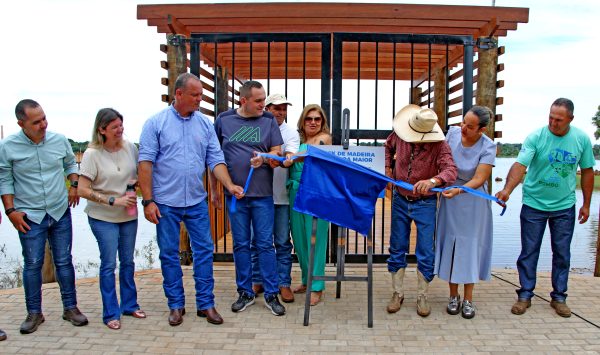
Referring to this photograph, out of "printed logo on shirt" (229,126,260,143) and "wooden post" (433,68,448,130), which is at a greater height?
"wooden post" (433,68,448,130)

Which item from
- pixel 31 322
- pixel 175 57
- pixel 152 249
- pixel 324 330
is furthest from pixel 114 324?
pixel 152 249

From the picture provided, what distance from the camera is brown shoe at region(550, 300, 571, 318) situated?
12.9 feet

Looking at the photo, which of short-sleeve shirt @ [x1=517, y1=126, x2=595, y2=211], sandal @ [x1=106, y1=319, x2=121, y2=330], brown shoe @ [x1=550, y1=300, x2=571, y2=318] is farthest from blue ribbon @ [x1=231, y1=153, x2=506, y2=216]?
sandal @ [x1=106, y1=319, x2=121, y2=330]

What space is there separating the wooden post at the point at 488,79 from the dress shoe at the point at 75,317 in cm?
395

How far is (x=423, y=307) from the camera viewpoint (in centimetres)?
390

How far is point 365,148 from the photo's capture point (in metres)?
3.93

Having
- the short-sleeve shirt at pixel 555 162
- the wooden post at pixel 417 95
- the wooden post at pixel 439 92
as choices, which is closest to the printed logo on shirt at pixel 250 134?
the short-sleeve shirt at pixel 555 162

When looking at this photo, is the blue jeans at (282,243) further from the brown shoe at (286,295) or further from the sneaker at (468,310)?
the sneaker at (468,310)

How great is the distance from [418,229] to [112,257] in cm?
227

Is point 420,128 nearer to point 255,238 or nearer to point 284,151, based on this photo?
point 284,151

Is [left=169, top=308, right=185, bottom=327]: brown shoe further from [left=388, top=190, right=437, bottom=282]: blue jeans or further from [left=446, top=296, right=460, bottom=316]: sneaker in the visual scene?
[left=446, top=296, right=460, bottom=316]: sneaker

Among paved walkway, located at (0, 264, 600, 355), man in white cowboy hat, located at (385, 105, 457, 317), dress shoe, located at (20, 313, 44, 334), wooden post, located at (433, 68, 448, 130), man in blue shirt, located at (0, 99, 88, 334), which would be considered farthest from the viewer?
wooden post, located at (433, 68, 448, 130)

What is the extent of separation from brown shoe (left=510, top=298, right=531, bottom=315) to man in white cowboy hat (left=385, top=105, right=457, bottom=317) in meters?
0.70

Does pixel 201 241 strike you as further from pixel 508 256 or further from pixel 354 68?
pixel 508 256
